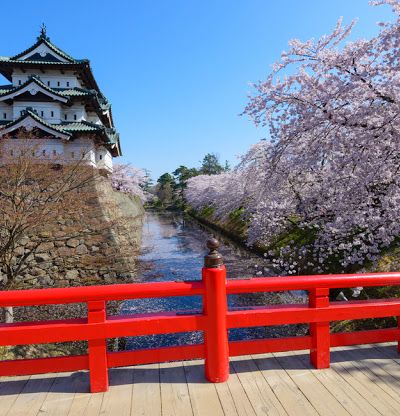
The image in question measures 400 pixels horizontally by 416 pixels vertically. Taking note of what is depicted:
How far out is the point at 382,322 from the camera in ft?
18.8

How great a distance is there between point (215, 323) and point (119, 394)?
0.97m

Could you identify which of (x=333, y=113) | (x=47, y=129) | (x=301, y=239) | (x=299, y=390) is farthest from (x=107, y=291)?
(x=47, y=129)

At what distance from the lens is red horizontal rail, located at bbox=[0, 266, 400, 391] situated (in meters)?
2.46

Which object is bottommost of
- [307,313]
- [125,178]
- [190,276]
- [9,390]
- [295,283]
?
[190,276]

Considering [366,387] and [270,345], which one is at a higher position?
[270,345]

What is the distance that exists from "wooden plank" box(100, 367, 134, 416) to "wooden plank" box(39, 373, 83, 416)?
0.29 m

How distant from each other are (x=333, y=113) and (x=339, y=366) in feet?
14.0

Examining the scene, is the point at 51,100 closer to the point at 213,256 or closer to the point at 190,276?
the point at 190,276

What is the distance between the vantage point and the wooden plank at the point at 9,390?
7.84 feet

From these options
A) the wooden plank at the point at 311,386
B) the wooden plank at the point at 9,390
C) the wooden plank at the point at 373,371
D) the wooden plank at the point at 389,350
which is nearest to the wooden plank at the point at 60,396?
the wooden plank at the point at 9,390

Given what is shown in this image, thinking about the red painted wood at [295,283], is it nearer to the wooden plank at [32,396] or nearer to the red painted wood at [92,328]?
the red painted wood at [92,328]

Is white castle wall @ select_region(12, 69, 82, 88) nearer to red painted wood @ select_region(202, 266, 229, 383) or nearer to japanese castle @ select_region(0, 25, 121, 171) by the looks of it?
japanese castle @ select_region(0, 25, 121, 171)

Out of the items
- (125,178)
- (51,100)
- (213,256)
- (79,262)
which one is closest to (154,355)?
(213,256)

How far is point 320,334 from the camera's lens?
2.83 m
